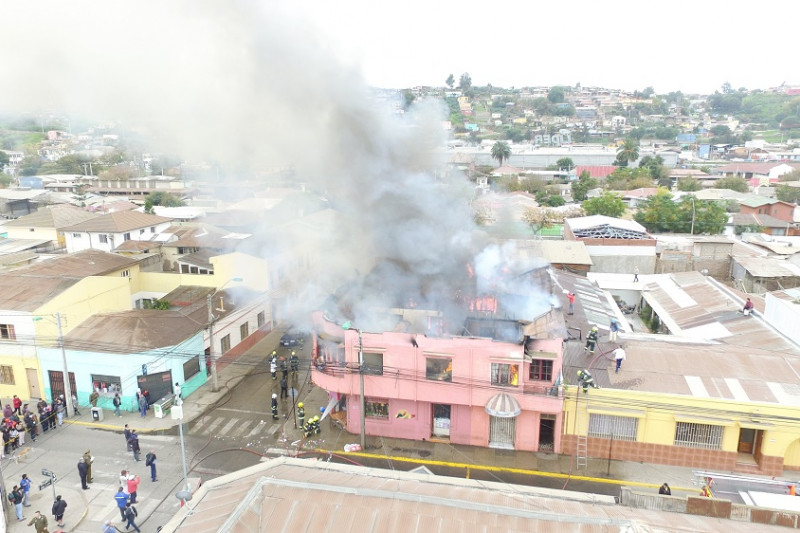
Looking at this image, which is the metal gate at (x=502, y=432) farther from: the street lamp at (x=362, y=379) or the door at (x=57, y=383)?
the door at (x=57, y=383)

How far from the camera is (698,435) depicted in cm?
1784

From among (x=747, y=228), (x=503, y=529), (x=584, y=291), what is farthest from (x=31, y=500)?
(x=747, y=228)

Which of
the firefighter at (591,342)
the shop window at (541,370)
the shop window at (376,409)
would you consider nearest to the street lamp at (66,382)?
the shop window at (376,409)

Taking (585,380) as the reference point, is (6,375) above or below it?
below

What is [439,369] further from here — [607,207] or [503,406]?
[607,207]

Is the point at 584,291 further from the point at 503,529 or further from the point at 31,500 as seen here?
the point at 31,500

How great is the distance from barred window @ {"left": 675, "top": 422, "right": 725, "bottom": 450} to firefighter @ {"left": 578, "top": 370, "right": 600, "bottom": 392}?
10.1 feet

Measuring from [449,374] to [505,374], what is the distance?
6.61 feet

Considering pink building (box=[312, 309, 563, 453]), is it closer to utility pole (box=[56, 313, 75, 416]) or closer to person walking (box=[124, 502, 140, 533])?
person walking (box=[124, 502, 140, 533])

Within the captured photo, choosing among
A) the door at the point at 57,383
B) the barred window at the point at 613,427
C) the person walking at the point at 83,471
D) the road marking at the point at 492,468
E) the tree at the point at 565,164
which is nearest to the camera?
the person walking at the point at 83,471

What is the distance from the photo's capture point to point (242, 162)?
29141 mm

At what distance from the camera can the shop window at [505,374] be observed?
60.7ft

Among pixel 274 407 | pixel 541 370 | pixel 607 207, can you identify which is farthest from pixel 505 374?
pixel 607 207

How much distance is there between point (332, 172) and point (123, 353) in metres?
11.8
